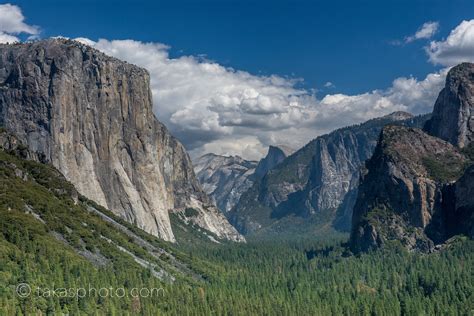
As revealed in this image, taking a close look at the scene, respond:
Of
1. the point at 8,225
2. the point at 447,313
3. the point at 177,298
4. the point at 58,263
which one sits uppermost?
the point at 8,225

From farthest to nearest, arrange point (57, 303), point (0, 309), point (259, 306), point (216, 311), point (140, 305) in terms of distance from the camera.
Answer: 1. point (259, 306)
2. point (216, 311)
3. point (140, 305)
4. point (57, 303)
5. point (0, 309)

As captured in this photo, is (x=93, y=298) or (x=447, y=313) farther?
(x=447, y=313)

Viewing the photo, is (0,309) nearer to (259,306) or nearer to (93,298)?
(93,298)

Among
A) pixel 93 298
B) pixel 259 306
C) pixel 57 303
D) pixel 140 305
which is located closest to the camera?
pixel 57 303

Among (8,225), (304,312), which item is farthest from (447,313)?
(8,225)

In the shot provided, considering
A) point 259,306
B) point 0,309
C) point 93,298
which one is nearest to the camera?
point 0,309

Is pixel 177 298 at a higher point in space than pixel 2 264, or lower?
lower

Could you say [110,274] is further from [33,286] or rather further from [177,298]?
[33,286]

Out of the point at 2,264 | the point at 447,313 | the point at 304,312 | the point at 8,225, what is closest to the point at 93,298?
the point at 2,264

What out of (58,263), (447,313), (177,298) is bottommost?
(447,313)
